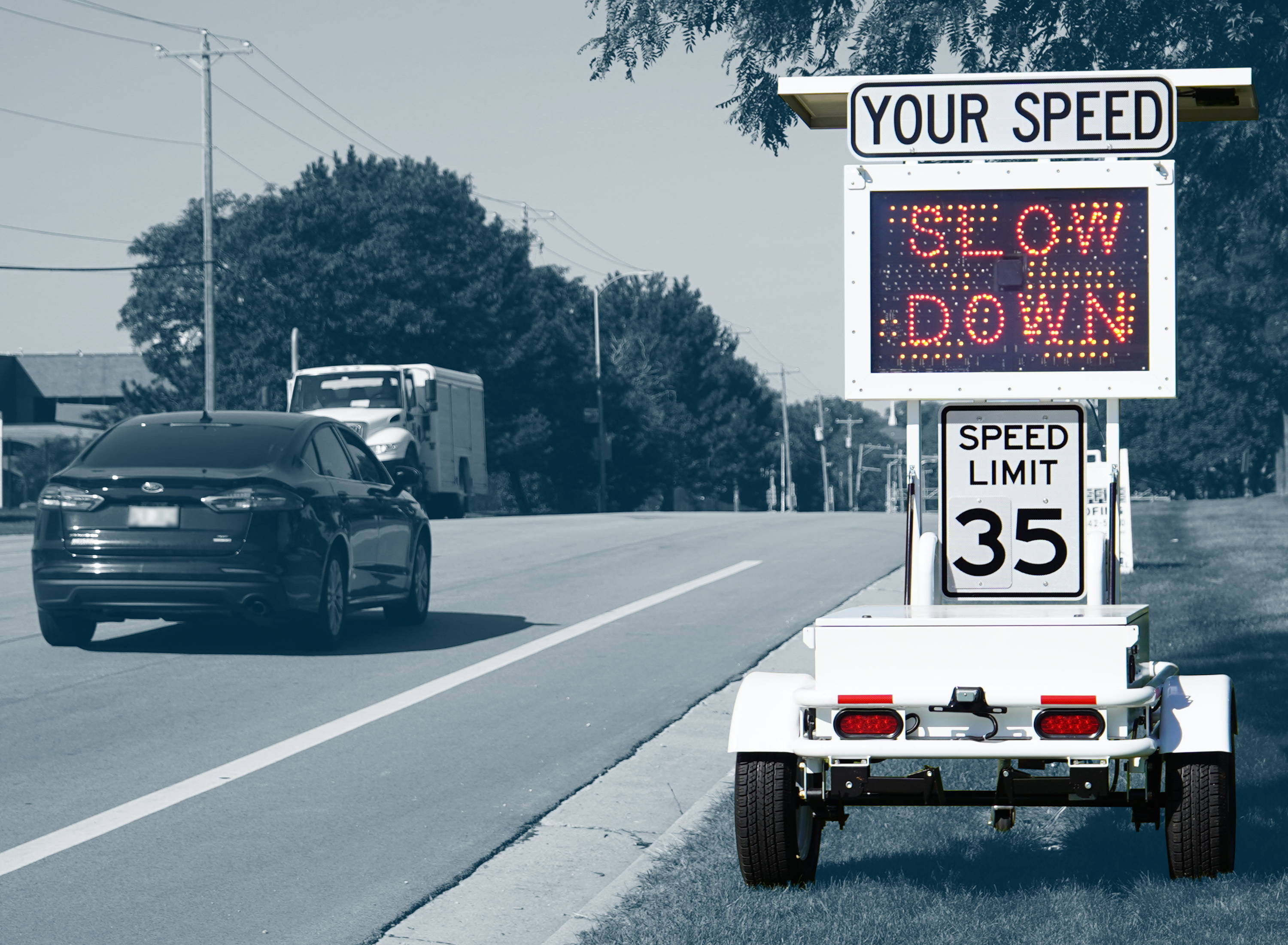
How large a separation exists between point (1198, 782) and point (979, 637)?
Answer: 81 centimetres

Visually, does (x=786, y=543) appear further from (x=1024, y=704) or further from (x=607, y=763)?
(x=1024, y=704)

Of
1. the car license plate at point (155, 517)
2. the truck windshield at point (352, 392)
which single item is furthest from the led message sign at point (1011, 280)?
the truck windshield at point (352, 392)

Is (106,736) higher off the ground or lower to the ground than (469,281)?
lower

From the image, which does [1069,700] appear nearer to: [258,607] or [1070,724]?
[1070,724]

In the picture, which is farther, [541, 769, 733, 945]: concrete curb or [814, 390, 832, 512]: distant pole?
[814, 390, 832, 512]: distant pole

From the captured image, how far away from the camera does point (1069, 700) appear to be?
5.17 metres

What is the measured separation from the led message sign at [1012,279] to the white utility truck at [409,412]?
2729 cm

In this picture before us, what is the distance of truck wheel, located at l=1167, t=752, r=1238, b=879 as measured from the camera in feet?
17.5

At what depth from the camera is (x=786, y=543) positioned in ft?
84.9

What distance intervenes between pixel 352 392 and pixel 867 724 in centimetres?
3241

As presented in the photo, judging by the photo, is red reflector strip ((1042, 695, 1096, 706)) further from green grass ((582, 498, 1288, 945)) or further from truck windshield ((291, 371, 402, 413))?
truck windshield ((291, 371, 402, 413))

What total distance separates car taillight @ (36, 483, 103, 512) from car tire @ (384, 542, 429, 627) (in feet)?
10.1

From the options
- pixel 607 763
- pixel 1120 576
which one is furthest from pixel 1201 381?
pixel 607 763

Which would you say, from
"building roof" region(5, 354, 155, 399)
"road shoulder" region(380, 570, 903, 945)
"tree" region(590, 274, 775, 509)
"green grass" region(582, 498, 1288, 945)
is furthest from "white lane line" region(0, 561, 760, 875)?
"building roof" region(5, 354, 155, 399)
